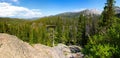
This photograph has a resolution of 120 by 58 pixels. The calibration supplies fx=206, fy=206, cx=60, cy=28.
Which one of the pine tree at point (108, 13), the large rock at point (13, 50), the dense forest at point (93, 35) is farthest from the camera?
the pine tree at point (108, 13)

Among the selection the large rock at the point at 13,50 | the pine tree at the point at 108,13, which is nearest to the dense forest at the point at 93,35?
the pine tree at the point at 108,13

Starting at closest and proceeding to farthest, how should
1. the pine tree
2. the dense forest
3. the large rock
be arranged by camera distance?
the dense forest
the large rock
the pine tree

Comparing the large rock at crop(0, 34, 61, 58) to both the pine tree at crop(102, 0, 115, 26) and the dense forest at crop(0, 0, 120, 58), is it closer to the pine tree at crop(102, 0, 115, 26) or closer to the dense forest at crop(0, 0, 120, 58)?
the dense forest at crop(0, 0, 120, 58)

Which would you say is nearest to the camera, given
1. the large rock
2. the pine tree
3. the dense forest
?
the dense forest

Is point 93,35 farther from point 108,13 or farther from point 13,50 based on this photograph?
point 13,50

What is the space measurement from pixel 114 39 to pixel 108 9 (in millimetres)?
33353

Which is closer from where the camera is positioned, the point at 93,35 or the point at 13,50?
the point at 13,50

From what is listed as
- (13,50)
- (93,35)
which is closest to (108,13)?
(93,35)

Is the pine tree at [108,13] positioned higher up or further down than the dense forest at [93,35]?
higher up

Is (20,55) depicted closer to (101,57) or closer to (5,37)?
(5,37)

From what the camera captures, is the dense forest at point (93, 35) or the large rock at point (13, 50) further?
the large rock at point (13, 50)

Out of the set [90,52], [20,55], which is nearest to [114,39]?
[90,52]

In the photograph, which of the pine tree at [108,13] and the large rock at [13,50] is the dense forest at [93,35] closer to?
the pine tree at [108,13]

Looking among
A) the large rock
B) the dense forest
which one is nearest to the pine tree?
the dense forest
